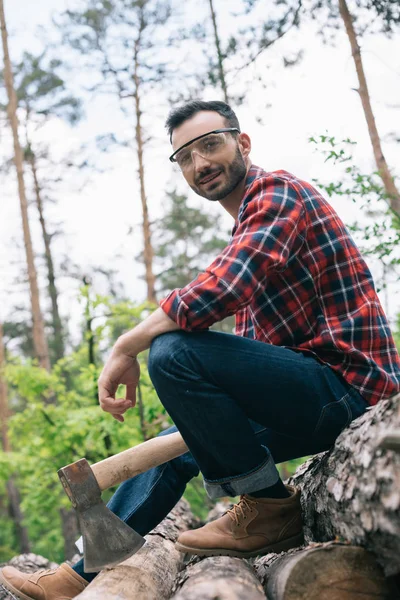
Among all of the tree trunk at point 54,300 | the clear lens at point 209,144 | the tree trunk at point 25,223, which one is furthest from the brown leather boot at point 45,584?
the tree trunk at point 54,300

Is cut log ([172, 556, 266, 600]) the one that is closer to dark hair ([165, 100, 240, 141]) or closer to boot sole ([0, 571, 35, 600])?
boot sole ([0, 571, 35, 600])

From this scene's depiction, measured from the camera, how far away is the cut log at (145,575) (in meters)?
2.12

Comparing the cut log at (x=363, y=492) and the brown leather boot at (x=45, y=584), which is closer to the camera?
the cut log at (x=363, y=492)

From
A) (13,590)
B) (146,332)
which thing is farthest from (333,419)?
(13,590)

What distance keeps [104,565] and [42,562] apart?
218cm

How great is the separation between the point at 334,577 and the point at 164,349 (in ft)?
3.04

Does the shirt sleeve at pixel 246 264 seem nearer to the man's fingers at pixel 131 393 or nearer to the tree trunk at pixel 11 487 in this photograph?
the man's fingers at pixel 131 393

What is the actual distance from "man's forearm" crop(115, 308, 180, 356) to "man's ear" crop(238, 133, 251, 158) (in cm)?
101

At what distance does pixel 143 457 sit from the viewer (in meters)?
2.44

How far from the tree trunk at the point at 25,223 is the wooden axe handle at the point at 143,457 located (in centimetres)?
867

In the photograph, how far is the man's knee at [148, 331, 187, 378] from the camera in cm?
208

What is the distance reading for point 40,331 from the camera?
36.1ft

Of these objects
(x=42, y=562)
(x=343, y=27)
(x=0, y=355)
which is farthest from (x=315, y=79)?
(x=0, y=355)

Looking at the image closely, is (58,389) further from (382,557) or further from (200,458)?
(382,557)
